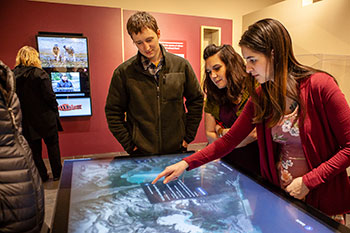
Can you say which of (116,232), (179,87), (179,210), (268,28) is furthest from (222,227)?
(179,87)

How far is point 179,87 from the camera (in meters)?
1.92

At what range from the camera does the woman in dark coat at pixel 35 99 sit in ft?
10.2

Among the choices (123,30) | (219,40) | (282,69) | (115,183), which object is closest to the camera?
(282,69)

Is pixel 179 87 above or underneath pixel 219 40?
underneath

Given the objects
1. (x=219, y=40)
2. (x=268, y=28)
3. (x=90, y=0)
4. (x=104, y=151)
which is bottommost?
(x=104, y=151)

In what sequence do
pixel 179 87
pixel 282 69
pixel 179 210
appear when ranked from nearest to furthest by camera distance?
1. pixel 179 210
2. pixel 282 69
3. pixel 179 87

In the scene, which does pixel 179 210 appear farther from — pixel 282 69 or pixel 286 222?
pixel 282 69

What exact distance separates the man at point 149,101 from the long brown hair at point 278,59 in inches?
31.5

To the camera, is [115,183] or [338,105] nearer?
[338,105]

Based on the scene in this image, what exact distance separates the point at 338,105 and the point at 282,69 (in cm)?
25

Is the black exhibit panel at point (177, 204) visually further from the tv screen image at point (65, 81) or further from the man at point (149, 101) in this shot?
the tv screen image at point (65, 81)

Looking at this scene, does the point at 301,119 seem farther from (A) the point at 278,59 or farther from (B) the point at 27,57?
(B) the point at 27,57

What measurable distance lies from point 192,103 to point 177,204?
1.17m

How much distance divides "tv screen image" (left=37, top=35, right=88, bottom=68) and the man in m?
2.57
